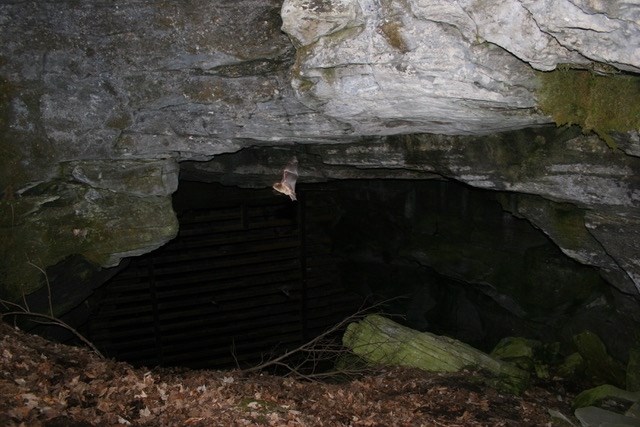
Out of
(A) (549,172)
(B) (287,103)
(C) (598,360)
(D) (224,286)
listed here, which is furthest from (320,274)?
(B) (287,103)

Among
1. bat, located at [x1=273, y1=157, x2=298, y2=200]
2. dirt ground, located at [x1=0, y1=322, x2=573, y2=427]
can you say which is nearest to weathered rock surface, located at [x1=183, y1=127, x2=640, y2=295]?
bat, located at [x1=273, y1=157, x2=298, y2=200]

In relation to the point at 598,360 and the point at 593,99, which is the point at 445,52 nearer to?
the point at 593,99

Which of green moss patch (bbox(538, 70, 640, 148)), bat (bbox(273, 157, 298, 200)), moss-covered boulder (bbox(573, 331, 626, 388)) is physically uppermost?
green moss patch (bbox(538, 70, 640, 148))

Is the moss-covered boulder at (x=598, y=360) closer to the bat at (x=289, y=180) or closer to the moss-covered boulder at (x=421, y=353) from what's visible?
the moss-covered boulder at (x=421, y=353)

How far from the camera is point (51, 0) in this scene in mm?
4961

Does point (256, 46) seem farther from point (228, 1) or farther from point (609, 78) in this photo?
point (609, 78)

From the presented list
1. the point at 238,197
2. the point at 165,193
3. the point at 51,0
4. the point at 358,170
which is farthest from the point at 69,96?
the point at 238,197

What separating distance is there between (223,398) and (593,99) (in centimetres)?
388

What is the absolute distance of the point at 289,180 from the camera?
650 cm

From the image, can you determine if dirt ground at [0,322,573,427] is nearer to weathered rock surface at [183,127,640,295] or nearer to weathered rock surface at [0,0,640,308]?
weathered rock surface at [0,0,640,308]

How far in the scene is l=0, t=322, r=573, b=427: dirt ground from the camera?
429 cm

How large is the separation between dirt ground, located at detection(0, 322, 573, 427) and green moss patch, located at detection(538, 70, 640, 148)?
308cm

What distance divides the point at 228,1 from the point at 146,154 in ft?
5.96

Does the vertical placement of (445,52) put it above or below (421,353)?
above
